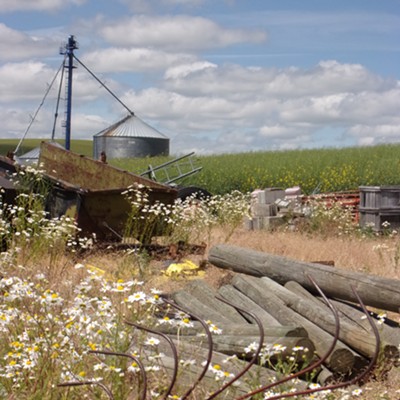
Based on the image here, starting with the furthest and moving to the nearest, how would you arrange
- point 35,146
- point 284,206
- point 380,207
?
point 35,146 < point 284,206 < point 380,207

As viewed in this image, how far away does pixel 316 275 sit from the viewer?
23.6 ft

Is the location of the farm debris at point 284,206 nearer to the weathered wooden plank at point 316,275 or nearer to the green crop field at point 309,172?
the weathered wooden plank at point 316,275

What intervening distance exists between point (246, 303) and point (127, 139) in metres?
33.4

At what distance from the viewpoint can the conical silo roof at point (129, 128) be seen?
131 feet

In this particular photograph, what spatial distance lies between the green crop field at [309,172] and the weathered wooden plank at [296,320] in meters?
15.6

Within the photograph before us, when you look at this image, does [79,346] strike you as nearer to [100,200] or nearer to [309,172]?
[100,200]

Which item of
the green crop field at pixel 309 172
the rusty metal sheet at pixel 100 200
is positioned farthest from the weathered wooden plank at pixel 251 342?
the green crop field at pixel 309 172

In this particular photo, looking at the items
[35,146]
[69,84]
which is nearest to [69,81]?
[69,84]

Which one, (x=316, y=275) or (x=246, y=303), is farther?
(x=316, y=275)

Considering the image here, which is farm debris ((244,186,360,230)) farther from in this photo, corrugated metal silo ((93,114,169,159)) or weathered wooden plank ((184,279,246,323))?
corrugated metal silo ((93,114,169,159))

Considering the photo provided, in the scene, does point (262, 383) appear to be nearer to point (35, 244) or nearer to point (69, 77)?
point (35, 244)

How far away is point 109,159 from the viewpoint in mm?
40219

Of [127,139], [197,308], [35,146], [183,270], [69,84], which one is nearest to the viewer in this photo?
[197,308]

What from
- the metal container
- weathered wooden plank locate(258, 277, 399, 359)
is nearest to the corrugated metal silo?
the metal container
